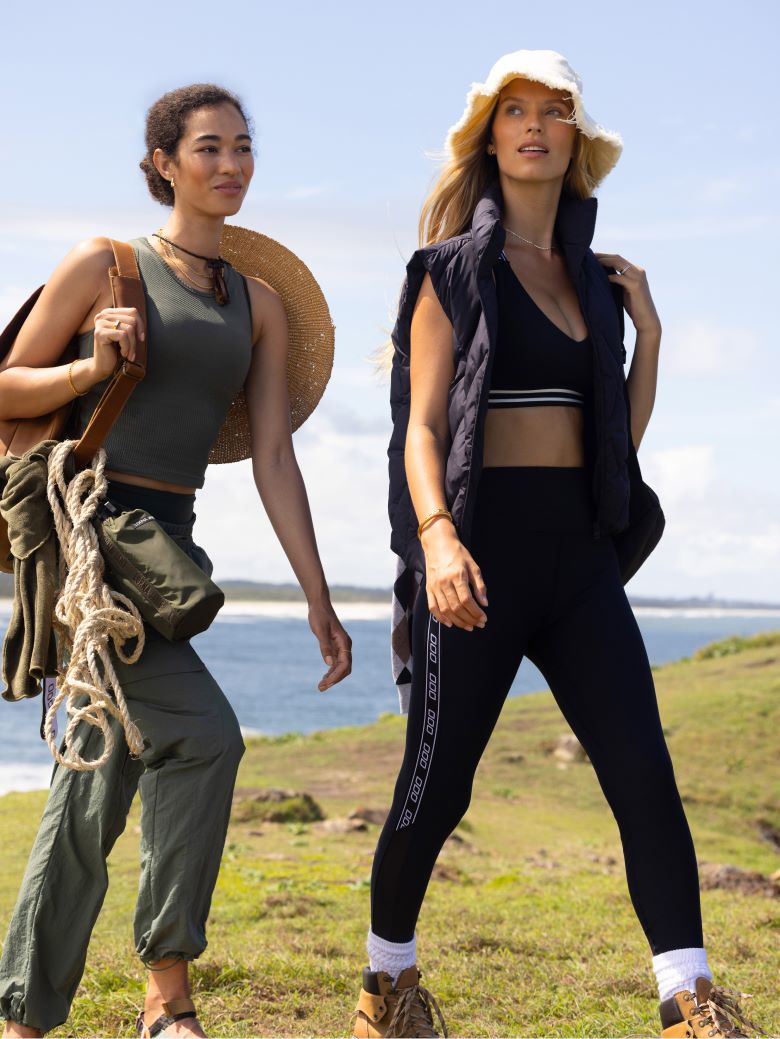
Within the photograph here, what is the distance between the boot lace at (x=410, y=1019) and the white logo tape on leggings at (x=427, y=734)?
0.46m

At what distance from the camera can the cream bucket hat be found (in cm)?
345

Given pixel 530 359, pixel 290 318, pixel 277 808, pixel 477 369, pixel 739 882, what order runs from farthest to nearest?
pixel 277 808
pixel 739 882
pixel 290 318
pixel 530 359
pixel 477 369

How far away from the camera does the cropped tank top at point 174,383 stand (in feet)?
11.3

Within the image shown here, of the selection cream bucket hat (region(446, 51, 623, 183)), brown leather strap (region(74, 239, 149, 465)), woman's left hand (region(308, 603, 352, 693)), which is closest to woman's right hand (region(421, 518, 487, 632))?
woman's left hand (region(308, 603, 352, 693))

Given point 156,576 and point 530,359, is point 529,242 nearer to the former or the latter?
point 530,359

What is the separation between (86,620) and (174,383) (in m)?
0.67

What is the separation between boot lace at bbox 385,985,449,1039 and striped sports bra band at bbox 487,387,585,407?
60.8 inches

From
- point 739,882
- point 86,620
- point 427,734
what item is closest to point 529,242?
point 427,734

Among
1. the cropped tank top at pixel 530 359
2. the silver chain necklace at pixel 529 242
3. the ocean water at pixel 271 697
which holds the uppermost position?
the silver chain necklace at pixel 529 242

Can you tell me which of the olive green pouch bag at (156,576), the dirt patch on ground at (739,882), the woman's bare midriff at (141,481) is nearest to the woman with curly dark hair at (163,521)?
the woman's bare midriff at (141,481)

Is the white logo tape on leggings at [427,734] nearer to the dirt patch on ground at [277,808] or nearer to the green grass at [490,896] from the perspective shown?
the green grass at [490,896]

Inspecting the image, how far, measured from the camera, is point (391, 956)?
3.46 metres

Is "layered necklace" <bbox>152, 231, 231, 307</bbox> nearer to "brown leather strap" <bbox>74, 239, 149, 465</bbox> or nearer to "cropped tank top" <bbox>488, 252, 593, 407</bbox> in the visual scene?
"brown leather strap" <bbox>74, 239, 149, 465</bbox>

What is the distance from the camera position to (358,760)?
12344 millimetres
